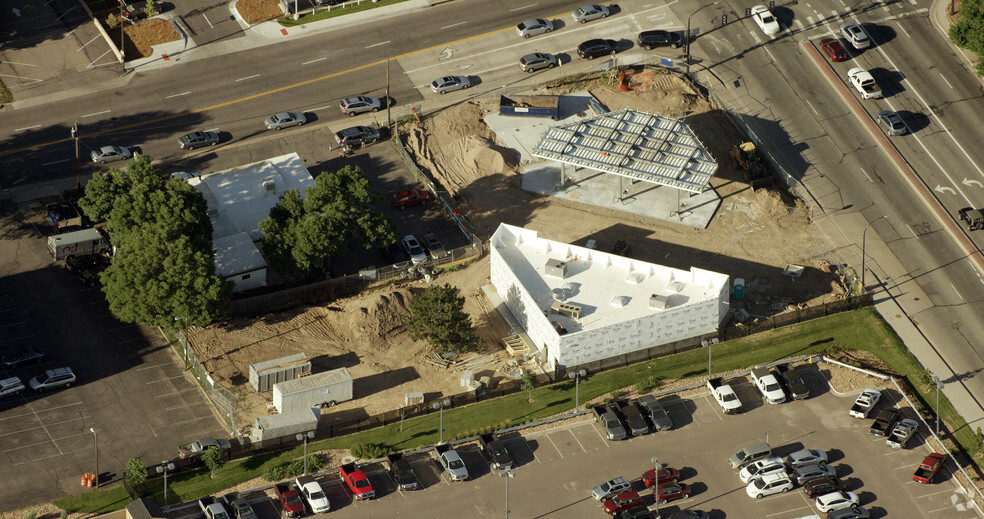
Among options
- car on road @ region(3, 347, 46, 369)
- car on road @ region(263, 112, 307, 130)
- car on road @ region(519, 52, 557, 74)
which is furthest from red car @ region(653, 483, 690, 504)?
car on road @ region(263, 112, 307, 130)

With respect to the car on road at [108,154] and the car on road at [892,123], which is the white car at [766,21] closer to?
the car on road at [892,123]

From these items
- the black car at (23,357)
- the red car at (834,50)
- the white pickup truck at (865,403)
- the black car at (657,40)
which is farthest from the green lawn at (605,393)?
the black car at (657,40)

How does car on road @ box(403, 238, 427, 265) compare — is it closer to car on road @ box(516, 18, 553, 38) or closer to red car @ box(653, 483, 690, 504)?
red car @ box(653, 483, 690, 504)

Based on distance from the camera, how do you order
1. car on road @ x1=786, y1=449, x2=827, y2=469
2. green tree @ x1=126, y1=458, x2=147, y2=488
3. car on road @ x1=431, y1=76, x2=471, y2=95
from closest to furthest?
1. green tree @ x1=126, y1=458, x2=147, y2=488
2. car on road @ x1=786, y1=449, x2=827, y2=469
3. car on road @ x1=431, y1=76, x2=471, y2=95

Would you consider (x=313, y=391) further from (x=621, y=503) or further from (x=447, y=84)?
(x=447, y=84)

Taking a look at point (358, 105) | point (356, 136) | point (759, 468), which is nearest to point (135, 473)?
point (759, 468)

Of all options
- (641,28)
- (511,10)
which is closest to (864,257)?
(641,28)

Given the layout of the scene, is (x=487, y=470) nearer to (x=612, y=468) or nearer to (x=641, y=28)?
(x=612, y=468)
